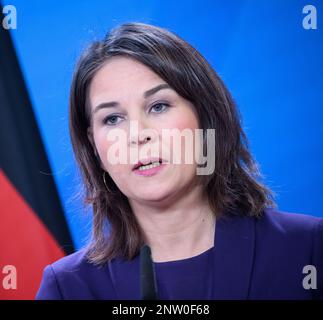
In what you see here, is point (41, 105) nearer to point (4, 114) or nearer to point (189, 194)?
point (4, 114)

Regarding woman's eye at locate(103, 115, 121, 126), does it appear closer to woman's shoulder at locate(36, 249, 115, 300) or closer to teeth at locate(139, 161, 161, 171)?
teeth at locate(139, 161, 161, 171)

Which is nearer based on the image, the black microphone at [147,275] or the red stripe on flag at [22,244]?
the black microphone at [147,275]

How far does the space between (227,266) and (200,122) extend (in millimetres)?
362

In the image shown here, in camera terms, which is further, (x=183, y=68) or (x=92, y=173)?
(x=92, y=173)

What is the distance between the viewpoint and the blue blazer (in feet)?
3.82

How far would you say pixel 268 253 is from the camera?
1.17m

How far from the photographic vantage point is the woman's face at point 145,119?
3.79ft

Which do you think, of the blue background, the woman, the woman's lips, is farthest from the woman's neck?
the blue background

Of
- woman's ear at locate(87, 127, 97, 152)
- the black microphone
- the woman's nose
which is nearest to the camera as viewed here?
the black microphone

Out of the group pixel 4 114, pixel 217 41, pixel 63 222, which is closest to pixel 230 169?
pixel 217 41

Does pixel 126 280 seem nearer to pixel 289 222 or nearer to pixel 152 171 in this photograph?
pixel 152 171

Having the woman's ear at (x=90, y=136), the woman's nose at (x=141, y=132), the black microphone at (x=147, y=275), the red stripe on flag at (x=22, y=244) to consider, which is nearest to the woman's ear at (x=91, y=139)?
the woman's ear at (x=90, y=136)

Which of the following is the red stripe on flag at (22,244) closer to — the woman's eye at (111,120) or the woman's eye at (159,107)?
the woman's eye at (111,120)

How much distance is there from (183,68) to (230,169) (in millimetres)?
295
